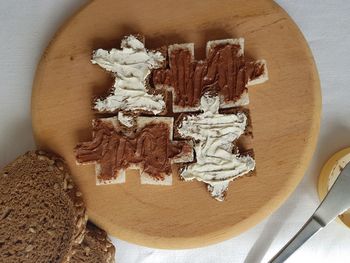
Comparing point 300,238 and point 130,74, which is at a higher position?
point 130,74

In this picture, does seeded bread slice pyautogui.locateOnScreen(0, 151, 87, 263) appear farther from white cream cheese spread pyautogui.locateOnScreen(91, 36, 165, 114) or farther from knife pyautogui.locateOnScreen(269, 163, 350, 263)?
knife pyautogui.locateOnScreen(269, 163, 350, 263)

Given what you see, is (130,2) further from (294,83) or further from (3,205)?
(3,205)

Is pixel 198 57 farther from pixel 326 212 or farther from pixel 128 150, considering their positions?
pixel 326 212

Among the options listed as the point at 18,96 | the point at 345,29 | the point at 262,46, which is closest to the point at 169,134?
the point at 262,46

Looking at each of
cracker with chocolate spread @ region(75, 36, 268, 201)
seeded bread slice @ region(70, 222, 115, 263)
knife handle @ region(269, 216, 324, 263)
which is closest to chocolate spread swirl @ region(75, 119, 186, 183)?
cracker with chocolate spread @ region(75, 36, 268, 201)

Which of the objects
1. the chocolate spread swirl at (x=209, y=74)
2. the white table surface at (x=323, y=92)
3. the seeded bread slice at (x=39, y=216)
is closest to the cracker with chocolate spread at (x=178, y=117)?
the chocolate spread swirl at (x=209, y=74)

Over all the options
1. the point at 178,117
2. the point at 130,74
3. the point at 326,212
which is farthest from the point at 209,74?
the point at 326,212
